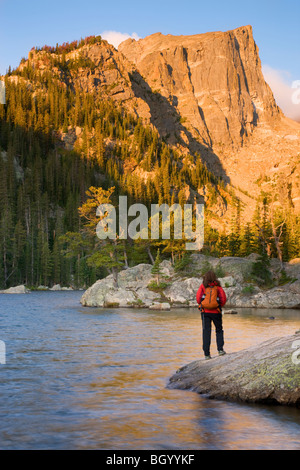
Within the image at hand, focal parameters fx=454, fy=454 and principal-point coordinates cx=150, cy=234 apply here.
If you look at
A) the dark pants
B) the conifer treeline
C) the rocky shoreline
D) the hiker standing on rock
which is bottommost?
the rocky shoreline

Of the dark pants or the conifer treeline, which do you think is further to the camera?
the conifer treeline

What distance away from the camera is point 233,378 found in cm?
1050

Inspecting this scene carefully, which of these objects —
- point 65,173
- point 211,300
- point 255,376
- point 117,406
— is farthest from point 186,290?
point 65,173

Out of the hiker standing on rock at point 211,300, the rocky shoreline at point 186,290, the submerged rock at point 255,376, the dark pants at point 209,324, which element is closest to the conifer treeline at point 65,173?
the rocky shoreline at point 186,290

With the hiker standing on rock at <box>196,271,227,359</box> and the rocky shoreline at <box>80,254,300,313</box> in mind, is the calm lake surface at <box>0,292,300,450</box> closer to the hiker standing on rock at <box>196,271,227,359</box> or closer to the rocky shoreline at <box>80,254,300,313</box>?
the hiker standing on rock at <box>196,271,227,359</box>

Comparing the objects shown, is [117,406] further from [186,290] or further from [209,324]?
[186,290]

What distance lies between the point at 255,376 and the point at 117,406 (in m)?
3.12

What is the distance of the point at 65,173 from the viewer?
13075 centimetres

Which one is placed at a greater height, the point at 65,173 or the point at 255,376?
the point at 65,173

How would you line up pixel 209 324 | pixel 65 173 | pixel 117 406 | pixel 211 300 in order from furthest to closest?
pixel 65 173
pixel 209 324
pixel 211 300
pixel 117 406

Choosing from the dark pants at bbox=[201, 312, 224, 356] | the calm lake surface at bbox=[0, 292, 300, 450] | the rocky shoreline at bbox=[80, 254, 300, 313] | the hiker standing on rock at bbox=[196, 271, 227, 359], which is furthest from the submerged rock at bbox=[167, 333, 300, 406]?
the rocky shoreline at bbox=[80, 254, 300, 313]

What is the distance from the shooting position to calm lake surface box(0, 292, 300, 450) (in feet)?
25.3

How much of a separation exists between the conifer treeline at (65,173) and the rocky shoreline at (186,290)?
2325 centimetres

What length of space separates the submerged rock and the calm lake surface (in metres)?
0.30
